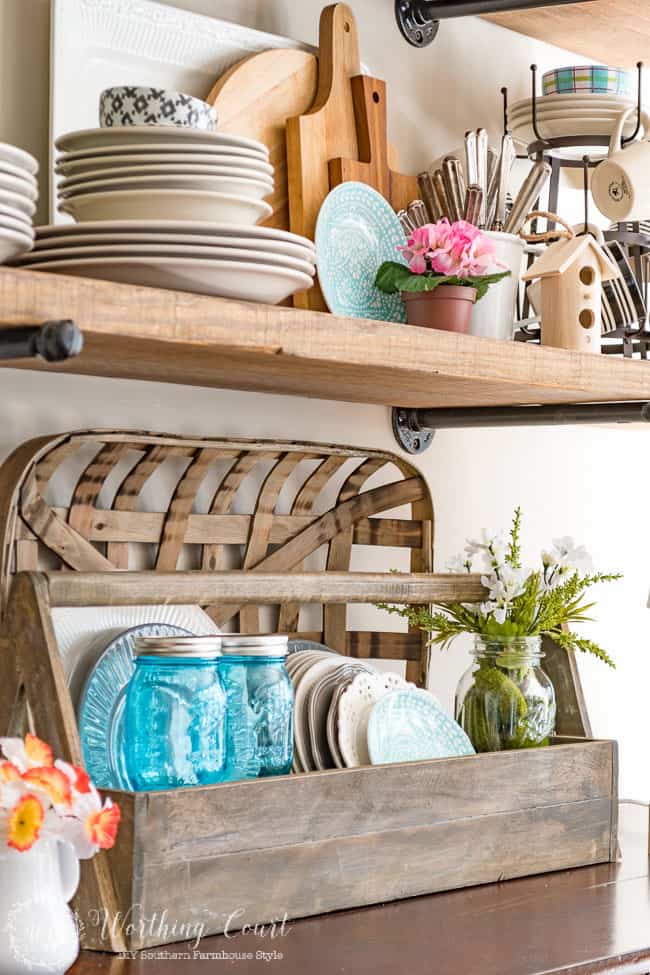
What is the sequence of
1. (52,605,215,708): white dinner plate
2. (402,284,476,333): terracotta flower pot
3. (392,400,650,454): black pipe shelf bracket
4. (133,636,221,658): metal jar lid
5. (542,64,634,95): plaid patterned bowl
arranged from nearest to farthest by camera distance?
1. (133,636,221,658): metal jar lid
2. (52,605,215,708): white dinner plate
3. (402,284,476,333): terracotta flower pot
4. (392,400,650,454): black pipe shelf bracket
5. (542,64,634,95): plaid patterned bowl

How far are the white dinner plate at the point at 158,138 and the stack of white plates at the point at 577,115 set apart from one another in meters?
0.78

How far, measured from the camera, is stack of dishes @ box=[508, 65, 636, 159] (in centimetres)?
184

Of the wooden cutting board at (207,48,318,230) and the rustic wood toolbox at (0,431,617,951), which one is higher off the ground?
the wooden cutting board at (207,48,318,230)

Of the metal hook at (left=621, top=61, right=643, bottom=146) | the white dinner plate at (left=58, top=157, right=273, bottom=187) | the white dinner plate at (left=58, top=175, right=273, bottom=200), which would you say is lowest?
the white dinner plate at (left=58, top=175, right=273, bottom=200)

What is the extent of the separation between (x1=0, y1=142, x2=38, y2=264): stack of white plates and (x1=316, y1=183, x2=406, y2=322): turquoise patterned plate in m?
0.51

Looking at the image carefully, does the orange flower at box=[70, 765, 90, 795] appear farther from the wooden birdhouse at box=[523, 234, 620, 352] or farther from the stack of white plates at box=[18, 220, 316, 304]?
the wooden birdhouse at box=[523, 234, 620, 352]

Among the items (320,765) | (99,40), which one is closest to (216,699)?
(320,765)

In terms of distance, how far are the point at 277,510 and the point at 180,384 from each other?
20cm

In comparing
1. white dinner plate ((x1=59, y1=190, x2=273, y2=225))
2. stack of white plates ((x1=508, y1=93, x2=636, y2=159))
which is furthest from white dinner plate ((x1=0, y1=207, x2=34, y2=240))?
stack of white plates ((x1=508, y1=93, x2=636, y2=159))

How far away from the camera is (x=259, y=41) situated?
1.61 metres

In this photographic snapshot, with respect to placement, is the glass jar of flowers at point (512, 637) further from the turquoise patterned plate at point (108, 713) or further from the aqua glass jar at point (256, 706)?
the turquoise patterned plate at point (108, 713)

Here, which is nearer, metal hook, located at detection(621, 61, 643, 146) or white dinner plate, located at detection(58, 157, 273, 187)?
white dinner plate, located at detection(58, 157, 273, 187)

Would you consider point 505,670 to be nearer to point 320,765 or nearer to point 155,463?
point 320,765

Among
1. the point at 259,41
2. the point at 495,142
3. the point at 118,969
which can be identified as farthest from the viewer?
the point at 495,142
